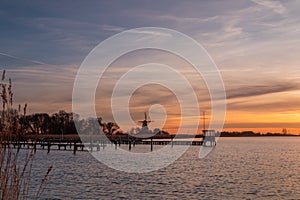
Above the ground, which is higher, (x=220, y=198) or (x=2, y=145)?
(x=2, y=145)

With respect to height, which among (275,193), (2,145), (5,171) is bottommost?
(275,193)

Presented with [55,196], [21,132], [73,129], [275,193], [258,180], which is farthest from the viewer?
[73,129]

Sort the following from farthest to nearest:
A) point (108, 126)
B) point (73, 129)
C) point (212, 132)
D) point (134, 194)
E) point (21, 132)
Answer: point (108, 126), point (73, 129), point (212, 132), point (134, 194), point (21, 132)

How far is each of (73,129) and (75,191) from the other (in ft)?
333

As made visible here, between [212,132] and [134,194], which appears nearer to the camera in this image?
[134,194]

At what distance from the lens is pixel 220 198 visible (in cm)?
2169

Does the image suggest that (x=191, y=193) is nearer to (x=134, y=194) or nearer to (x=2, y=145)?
(x=134, y=194)

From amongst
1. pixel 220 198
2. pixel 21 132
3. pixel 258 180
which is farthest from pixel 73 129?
pixel 21 132

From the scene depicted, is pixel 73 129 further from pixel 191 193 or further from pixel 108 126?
pixel 191 193

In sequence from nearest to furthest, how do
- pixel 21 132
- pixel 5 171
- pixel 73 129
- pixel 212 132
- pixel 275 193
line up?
1. pixel 5 171
2. pixel 21 132
3. pixel 275 193
4. pixel 212 132
5. pixel 73 129

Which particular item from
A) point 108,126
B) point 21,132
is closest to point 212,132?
point 108,126

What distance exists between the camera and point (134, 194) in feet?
73.6

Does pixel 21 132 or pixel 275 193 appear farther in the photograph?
pixel 275 193

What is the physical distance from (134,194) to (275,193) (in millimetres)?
8359
